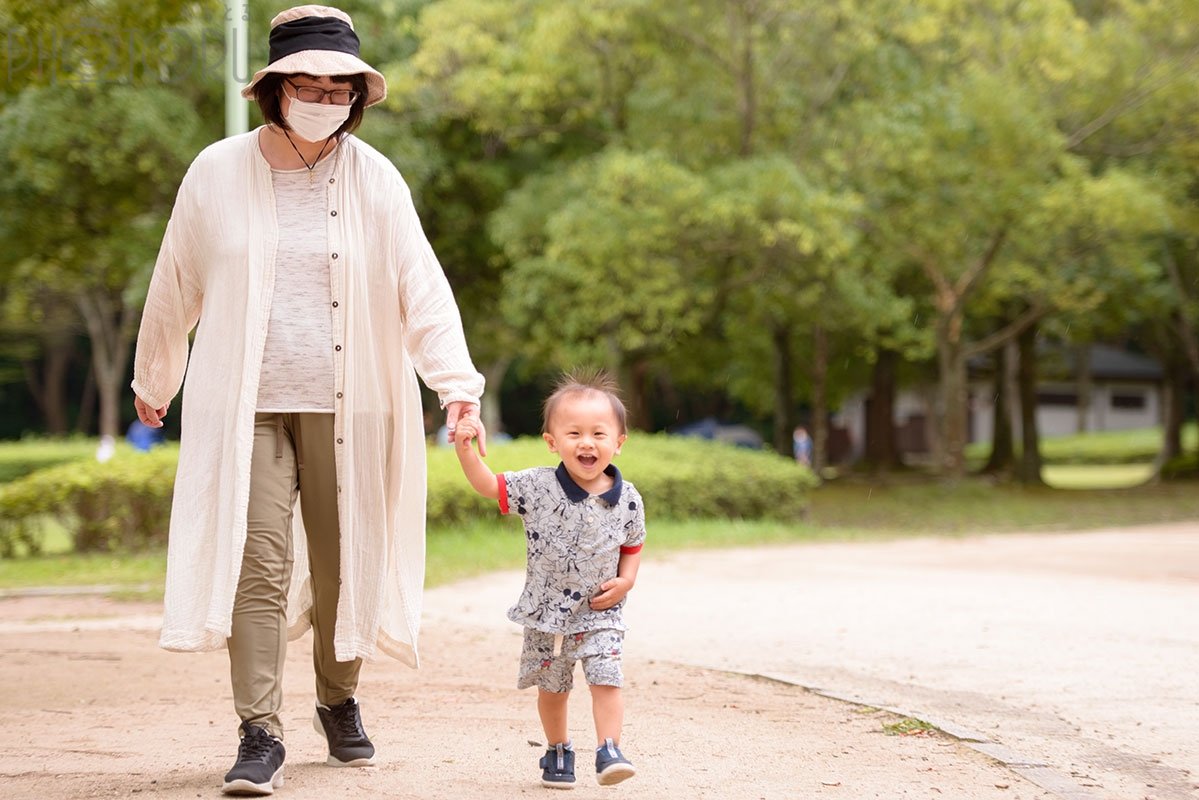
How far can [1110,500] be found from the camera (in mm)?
26812

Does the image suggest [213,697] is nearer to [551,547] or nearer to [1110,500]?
[551,547]

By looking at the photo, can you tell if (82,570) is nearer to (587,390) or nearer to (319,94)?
(319,94)

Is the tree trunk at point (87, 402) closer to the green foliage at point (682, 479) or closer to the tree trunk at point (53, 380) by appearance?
the tree trunk at point (53, 380)

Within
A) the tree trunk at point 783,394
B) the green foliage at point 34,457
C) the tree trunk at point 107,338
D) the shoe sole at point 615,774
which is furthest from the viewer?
the tree trunk at point 107,338

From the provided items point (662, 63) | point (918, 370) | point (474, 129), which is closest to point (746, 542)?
point (662, 63)

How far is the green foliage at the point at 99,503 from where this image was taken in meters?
13.5

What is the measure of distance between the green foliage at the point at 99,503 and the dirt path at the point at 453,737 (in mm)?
5820

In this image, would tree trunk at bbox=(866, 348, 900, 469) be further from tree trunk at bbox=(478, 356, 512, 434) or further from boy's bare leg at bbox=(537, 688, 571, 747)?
boy's bare leg at bbox=(537, 688, 571, 747)

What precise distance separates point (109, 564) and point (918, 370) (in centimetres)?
3051

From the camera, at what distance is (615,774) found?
412cm

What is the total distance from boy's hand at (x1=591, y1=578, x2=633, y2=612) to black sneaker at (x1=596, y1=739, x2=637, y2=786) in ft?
1.22

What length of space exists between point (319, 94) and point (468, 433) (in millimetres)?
1084

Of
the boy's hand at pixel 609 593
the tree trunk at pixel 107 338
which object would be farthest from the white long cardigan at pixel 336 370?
the tree trunk at pixel 107 338

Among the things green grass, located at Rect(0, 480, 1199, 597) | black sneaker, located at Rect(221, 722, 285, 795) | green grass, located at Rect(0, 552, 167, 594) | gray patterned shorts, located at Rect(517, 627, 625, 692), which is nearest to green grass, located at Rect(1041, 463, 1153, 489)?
green grass, located at Rect(0, 480, 1199, 597)
